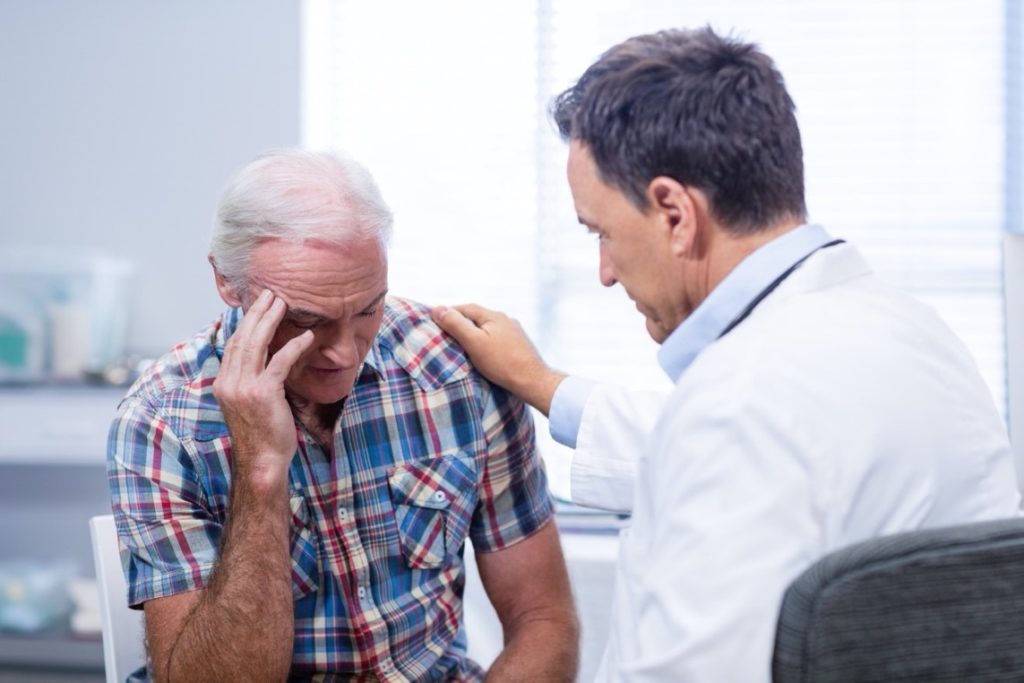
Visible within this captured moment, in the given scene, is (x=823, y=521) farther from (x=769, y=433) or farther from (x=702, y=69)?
(x=702, y=69)

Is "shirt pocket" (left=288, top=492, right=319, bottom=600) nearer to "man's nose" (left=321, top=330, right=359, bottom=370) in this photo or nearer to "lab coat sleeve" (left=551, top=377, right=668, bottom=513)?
"man's nose" (left=321, top=330, right=359, bottom=370)

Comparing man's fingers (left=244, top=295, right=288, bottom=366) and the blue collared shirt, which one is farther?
man's fingers (left=244, top=295, right=288, bottom=366)

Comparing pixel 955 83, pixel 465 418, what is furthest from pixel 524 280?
pixel 465 418

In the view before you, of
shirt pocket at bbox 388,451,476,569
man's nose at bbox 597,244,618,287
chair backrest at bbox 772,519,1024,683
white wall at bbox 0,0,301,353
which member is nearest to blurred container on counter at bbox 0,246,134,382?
white wall at bbox 0,0,301,353

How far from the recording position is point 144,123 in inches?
123

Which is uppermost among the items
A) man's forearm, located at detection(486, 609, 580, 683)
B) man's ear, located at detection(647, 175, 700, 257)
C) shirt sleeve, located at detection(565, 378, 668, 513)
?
man's ear, located at detection(647, 175, 700, 257)

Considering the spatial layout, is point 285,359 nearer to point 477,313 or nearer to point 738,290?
point 477,313

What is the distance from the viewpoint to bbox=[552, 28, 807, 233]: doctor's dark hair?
3.19ft

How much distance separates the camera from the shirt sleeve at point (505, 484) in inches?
60.1

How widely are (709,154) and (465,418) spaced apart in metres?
0.65

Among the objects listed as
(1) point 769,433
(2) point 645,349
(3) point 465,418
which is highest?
(1) point 769,433

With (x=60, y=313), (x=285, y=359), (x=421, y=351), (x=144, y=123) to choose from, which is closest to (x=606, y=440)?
(x=421, y=351)

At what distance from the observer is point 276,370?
1.33 m

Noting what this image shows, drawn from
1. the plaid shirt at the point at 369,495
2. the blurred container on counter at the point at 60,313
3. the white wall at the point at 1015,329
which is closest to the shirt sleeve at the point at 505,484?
the plaid shirt at the point at 369,495
